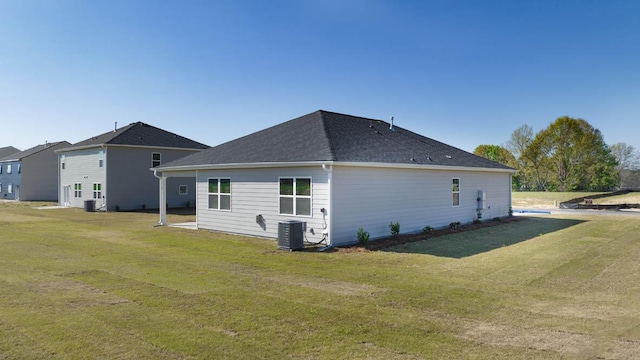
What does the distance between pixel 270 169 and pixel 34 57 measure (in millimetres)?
12531

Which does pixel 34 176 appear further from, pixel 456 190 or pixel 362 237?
pixel 456 190

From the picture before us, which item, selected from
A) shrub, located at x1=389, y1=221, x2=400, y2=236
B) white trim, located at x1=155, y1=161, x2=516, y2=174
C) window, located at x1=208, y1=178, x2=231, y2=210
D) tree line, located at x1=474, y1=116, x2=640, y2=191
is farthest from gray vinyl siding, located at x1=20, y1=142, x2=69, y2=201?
tree line, located at x1=474, y1=116, x2=640, y2=191

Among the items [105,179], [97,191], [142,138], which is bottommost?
[97,191]

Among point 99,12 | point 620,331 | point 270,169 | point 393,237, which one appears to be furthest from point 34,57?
point 620,331

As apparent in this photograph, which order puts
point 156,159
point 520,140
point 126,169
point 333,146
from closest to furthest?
1. point 333,146
2. point 126,169
3. point 156,159
4. point 520,140

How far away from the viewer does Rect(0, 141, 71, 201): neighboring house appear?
1737 inches

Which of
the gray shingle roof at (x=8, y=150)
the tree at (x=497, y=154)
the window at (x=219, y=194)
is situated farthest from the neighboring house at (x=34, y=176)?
the tree at (x=497, y=154)

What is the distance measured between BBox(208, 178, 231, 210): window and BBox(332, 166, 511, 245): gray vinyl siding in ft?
18.4

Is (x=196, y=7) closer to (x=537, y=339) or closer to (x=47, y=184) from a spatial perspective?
(x=537, y=339)

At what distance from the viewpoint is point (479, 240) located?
14938mm

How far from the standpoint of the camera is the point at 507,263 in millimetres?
10656

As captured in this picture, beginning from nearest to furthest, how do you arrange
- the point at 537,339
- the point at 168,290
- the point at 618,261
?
1. the point at 537,339
2. the point at 168,290
3. the point at 618,261

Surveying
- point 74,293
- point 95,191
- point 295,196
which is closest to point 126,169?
point 95,191

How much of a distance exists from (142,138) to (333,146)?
79.0ft
